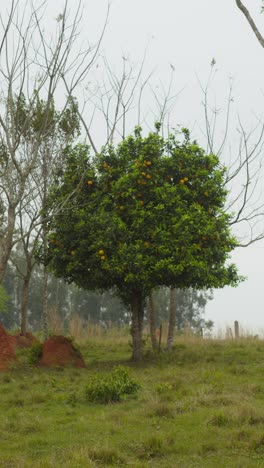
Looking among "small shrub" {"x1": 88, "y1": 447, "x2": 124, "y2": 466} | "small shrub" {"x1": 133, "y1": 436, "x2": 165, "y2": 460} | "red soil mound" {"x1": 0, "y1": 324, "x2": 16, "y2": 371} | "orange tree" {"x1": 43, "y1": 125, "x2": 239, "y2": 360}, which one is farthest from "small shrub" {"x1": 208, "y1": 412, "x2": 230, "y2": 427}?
"red soil mound" {"x1": 0, "y1": 324, "x2": 16, "y2": 371}

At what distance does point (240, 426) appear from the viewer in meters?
11.0

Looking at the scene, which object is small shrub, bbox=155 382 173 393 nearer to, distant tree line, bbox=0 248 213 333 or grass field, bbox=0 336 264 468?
grass field, bbox=0 336 264 468

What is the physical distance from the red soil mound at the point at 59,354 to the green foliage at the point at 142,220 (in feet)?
7.96

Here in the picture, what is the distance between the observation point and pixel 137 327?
23.1 m

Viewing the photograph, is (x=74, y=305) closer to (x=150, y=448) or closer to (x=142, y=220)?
(x=142, y=220)

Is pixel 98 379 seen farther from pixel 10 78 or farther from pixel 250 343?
pixel 250 343

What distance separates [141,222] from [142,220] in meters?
0.09

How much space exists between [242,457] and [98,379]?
6.16m

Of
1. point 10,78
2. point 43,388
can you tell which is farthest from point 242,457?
point 10,78

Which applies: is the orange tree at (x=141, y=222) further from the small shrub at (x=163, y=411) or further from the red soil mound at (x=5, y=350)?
the small shrub at (x=163, y=411)

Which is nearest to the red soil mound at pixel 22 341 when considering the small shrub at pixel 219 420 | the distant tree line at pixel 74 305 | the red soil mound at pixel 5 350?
the red soil mound at pixel 5 350

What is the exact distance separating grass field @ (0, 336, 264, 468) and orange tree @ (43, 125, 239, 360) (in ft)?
11.3

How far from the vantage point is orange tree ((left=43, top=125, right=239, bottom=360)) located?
68.7 feet

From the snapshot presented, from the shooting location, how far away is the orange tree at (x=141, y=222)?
20.9 m
